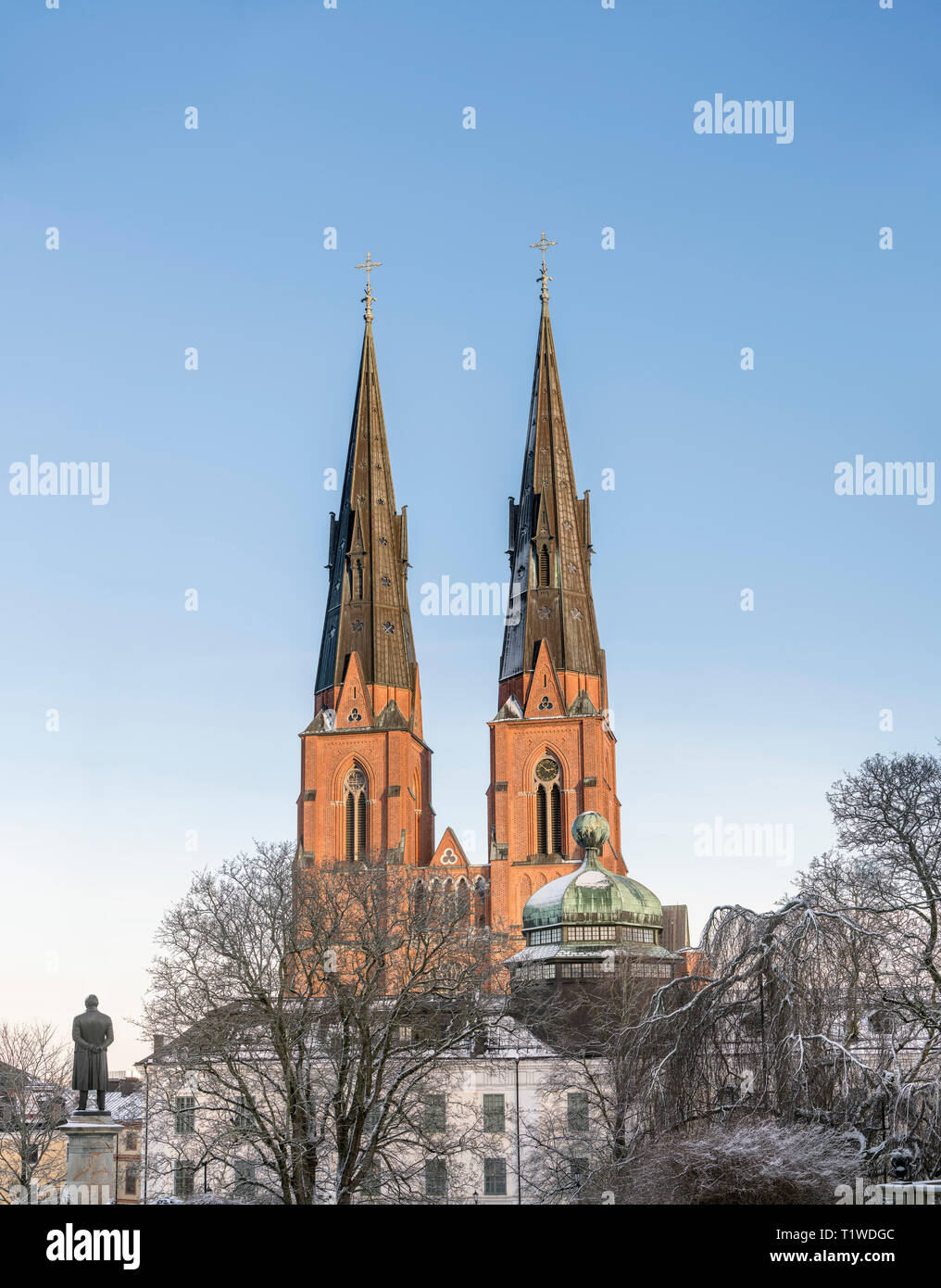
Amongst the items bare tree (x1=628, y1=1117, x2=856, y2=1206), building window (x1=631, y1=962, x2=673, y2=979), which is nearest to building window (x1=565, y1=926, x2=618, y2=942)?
building window (x1=631, y1=962, x2=673, y2=979)

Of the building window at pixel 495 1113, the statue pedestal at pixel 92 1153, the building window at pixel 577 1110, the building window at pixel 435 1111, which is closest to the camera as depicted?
the statue pedestal at pixel 92 1153

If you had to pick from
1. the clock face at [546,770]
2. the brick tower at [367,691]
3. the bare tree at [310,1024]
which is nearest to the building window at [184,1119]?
the bare tree at [310,1024]

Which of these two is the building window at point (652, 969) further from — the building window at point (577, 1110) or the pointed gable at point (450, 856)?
the pointed gable at point (450, 856)

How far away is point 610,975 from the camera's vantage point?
5116 centimetres

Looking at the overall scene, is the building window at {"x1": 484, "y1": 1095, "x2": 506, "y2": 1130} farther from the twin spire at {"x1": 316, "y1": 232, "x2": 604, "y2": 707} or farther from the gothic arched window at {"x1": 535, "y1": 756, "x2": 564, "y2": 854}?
the twin spire at {"x1": 316, "y1": 232, "x2": 604, "y2": 707}

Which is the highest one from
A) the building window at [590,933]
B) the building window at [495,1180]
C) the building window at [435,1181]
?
the building window at [590,933]

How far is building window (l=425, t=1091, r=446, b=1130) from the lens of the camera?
128 feet

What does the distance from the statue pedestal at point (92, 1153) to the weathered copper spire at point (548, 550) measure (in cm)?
6747

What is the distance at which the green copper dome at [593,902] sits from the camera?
185ft

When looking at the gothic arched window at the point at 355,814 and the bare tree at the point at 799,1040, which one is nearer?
the bare tree at the point at 799,1040

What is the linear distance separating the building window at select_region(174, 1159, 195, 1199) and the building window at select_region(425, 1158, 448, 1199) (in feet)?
19.7

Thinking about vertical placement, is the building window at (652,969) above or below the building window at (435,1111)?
above
